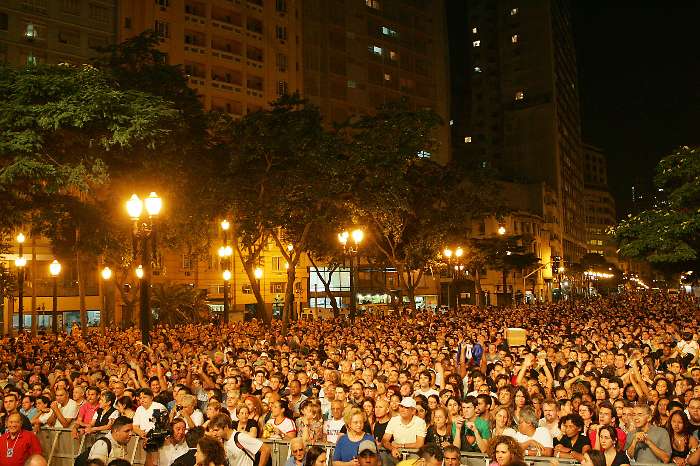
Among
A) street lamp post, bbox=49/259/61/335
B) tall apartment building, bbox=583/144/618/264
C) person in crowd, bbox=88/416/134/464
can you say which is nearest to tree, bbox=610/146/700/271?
person in crowd, bbox=88/416/134/464

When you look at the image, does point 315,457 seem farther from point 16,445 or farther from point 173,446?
point 16,445

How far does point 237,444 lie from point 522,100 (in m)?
128

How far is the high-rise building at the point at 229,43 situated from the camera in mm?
58594

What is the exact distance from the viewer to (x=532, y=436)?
326 inches

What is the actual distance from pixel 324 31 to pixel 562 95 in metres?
73.5

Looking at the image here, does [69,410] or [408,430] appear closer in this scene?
[408,430]

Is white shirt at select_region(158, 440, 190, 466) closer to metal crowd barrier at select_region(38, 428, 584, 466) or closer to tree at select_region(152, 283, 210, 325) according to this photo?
metal crowd barrier at select_region(38, 428, 584, 466)

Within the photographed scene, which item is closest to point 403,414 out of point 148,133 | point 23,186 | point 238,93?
point 148,133

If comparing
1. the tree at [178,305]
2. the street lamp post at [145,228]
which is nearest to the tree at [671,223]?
the street lamp post at [145,228]

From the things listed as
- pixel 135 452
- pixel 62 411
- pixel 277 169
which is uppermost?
pixel 277 169

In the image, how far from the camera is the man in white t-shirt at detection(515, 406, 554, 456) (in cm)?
805

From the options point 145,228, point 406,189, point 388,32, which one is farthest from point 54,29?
point 145,228

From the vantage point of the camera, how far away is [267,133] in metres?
28.4

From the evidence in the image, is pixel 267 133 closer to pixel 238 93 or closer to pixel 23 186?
pixel 23 186
